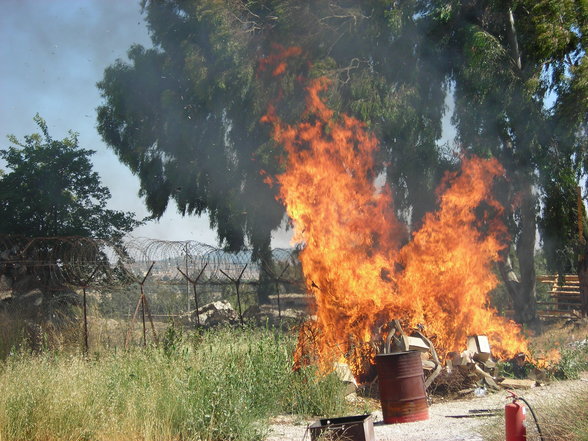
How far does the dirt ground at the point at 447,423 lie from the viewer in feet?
25.4

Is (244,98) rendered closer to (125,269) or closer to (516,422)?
(125,269)

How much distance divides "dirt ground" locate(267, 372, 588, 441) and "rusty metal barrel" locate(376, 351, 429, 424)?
143mm

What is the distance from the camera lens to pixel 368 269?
11.9 meters

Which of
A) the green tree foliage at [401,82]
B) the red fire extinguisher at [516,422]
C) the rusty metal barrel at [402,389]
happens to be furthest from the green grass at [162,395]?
the green tree foliage at [401,82]

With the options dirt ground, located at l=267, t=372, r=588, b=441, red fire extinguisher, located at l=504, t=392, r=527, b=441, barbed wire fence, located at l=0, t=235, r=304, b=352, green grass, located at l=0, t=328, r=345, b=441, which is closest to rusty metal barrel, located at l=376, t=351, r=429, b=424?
dirt ground, located at l=267, t=372, r=588, b=441

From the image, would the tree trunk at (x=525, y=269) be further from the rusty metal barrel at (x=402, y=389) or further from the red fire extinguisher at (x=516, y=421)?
the red fire extinguisher at (x=516, y=421)

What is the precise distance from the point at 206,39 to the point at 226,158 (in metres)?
4.05

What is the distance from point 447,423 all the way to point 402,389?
74 centimetres

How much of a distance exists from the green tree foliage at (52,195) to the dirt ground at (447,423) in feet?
48.0

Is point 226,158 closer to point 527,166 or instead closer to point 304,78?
point 304,78

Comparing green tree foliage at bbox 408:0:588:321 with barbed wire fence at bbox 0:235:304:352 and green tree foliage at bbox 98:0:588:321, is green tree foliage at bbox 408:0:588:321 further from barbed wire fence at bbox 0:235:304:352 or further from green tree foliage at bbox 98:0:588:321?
barbed wire fence at bbox 0:235:304:352

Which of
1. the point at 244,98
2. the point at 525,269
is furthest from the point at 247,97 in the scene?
the point at 525,269

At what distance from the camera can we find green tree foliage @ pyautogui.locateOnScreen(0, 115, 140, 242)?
72.2ft

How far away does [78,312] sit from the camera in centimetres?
1800
